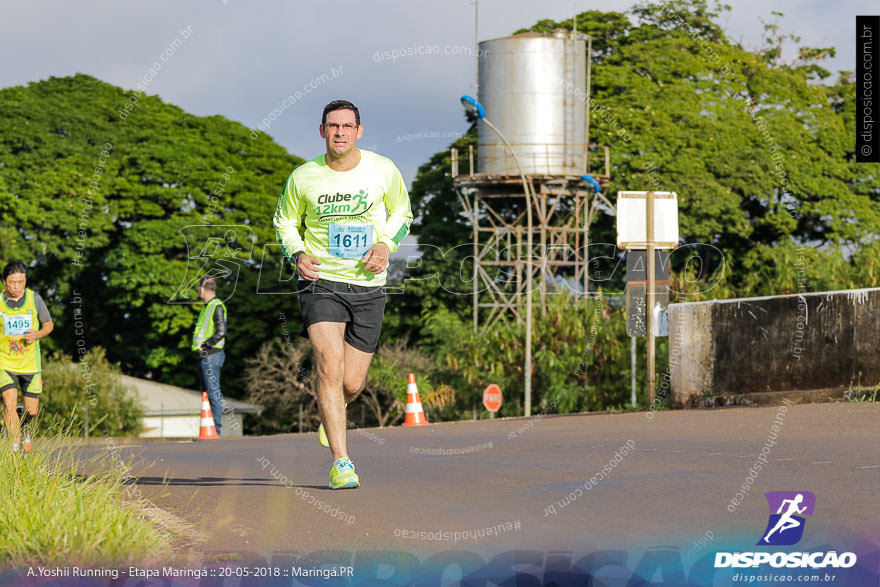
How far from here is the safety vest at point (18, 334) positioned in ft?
39.7

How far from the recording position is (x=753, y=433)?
1102 cm

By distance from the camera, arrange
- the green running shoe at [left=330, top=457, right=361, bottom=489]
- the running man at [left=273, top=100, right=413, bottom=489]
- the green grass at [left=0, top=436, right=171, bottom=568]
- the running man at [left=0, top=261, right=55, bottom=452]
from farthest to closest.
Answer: the running man at [left=0, top=261, right=55, bottom=452] → the running man at [left=273, top=100, right=413, bottom=489] → the green running shoe at [left=330, top=457, right=361, bottom=489] → the green grass at [left=0, top=436, right=171, bottom=568]

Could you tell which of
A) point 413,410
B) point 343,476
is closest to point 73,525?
point 343,476

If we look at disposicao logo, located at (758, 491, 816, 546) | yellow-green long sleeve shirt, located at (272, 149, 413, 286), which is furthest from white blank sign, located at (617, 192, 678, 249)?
disposicao logo, located at (758, 491, 816, 546)

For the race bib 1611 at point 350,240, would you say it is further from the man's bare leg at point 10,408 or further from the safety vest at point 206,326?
the safety vest at point 206,326

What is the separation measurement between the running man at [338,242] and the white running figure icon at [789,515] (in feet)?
8.39

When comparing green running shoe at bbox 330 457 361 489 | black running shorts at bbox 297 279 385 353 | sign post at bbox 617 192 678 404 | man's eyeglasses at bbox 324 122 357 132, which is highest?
man's eyeglasses at bbox 324 122 357 132

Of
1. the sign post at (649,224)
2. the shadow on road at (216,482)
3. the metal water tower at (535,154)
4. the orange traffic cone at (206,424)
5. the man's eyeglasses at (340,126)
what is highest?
the metal water tower at (535,154)

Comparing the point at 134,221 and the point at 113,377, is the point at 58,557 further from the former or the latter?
the point at 134,221

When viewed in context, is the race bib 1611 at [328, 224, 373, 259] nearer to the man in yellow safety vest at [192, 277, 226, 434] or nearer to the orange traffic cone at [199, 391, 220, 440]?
the man in yellow safety vest at [192, 277, 226, 434]

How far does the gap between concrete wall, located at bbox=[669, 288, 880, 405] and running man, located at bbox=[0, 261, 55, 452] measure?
7.27 meters

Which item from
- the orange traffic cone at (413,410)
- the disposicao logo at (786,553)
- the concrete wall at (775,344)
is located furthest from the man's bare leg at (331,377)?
the orange traffic cone at (413,410)

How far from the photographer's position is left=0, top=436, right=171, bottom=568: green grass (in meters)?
4.97

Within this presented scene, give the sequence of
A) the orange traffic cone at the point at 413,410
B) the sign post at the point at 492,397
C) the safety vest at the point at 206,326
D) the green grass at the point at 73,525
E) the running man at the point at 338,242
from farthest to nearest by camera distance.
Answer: the sign post at the point at 492,397 → the orange traffic cone at the point at 413,410 → the safety vest at the point at 206,326 → the running man at the point at 338,242 → the green grass at the point at 73,525
